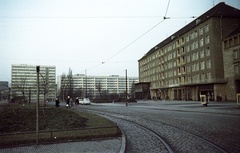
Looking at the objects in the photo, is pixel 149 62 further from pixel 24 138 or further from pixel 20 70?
pixel 24 138

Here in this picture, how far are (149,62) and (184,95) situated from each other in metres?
37.0

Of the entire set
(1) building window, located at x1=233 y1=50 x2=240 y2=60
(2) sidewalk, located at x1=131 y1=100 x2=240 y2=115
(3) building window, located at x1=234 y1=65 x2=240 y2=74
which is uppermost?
(1) building window, located at x1=233 y1=50 x2=240 y2=60

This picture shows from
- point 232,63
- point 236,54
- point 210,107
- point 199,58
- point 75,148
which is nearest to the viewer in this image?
point 75,148

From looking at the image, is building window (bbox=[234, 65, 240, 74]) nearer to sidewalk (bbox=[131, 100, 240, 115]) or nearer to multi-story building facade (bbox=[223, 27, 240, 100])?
multi-story building facade (bbox=[223, 27, 240, 100])

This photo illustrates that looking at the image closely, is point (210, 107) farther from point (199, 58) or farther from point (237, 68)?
point (199, 58)

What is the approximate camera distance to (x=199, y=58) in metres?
63.1

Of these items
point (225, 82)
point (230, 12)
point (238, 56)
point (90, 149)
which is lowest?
point (90, 149)

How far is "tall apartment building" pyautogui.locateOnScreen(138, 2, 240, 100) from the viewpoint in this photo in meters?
56.8

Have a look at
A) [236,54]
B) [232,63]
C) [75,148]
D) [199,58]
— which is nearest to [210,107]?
[75,148]

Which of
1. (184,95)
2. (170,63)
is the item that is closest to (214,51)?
(184,95)

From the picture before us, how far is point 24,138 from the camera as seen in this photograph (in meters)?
9.33

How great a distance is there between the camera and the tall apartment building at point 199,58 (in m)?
56.8

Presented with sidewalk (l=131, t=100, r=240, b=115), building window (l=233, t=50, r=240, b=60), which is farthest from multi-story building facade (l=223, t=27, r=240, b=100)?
sidewalk (l=131, t=100, r=240, b=115)

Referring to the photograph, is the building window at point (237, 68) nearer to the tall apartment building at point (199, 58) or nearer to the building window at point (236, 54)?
the building window at point (236, 54)
